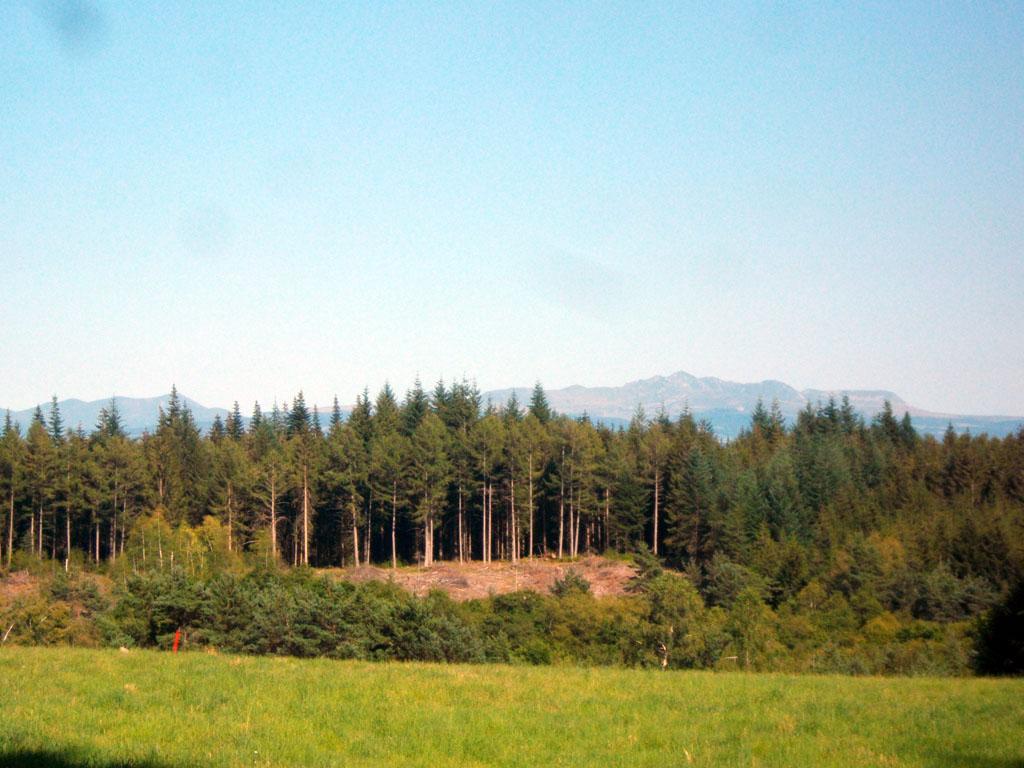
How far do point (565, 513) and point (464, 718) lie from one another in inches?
3574

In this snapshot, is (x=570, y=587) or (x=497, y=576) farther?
(x=497, y=576)

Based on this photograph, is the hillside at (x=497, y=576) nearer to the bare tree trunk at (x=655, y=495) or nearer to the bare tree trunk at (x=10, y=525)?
the bare tree trunk at (x=655, y=495)

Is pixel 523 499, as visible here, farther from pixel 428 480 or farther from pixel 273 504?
pixel 273 504

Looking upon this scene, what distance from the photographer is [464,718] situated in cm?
1559

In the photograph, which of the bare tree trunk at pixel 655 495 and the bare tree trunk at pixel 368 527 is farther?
the bare tree trunk at pixel 655 495

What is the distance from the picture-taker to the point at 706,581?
74.7m

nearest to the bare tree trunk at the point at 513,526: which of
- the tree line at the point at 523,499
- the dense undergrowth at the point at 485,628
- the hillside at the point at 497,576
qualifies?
the tree line at the point at 523,499

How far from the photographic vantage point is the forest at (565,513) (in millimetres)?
62812

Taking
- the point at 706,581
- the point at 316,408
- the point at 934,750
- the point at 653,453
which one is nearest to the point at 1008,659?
the point at 934,750

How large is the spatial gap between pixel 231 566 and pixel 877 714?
64.7 m

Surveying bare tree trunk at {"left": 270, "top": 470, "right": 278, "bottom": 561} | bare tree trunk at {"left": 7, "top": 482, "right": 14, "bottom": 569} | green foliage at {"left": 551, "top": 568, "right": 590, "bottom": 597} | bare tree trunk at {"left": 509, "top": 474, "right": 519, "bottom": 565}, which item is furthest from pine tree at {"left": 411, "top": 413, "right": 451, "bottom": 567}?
bare tree trunk at {"left": 7, "top": 482, "right": 14, "bottom": 569}

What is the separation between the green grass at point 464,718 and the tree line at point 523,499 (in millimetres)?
53354

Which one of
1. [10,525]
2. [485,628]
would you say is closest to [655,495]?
[485,628]

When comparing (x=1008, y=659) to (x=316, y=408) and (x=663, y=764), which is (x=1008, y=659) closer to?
(x=663, y=764)
